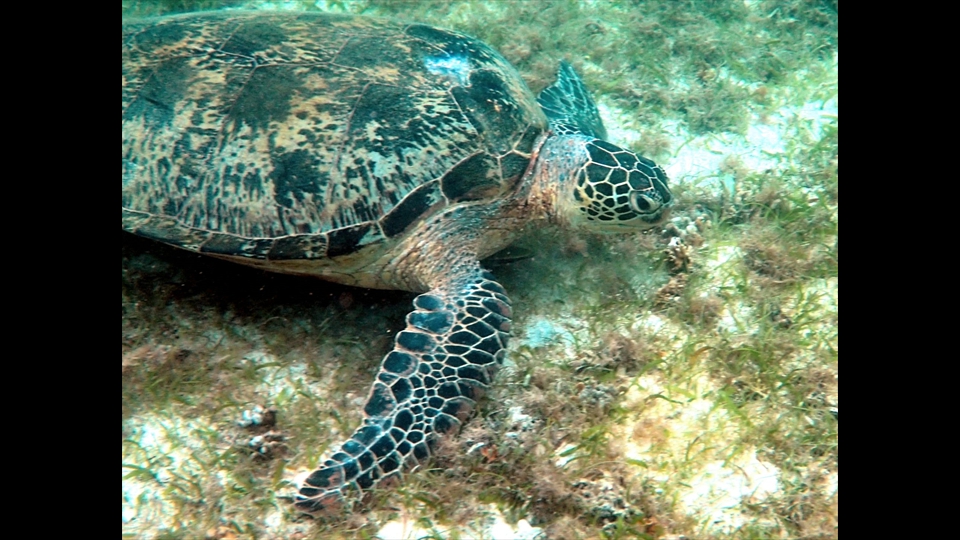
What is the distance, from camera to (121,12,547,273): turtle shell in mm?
2646

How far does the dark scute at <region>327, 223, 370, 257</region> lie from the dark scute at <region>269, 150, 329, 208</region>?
0.77 ft

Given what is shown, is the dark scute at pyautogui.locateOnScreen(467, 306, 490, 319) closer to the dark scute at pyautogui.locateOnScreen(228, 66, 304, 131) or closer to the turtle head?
the turtle head

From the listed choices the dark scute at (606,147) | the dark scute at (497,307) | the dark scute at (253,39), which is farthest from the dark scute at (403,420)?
the dark scute at (253,39)

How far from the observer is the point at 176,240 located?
269 centimetres

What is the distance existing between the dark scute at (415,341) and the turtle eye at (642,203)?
1.24 meters

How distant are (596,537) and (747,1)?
529 centimetres

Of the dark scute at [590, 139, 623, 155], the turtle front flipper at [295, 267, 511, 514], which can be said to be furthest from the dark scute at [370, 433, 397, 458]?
the dark scute at [590, 139, 623, 155]

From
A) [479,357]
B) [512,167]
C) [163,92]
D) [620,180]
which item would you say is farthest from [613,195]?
[163,92]

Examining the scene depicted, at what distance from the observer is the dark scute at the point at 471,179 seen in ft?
9.01

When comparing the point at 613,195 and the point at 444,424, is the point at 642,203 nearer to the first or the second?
→ the point at 613,195

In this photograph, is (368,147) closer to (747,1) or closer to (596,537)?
(596,537)
